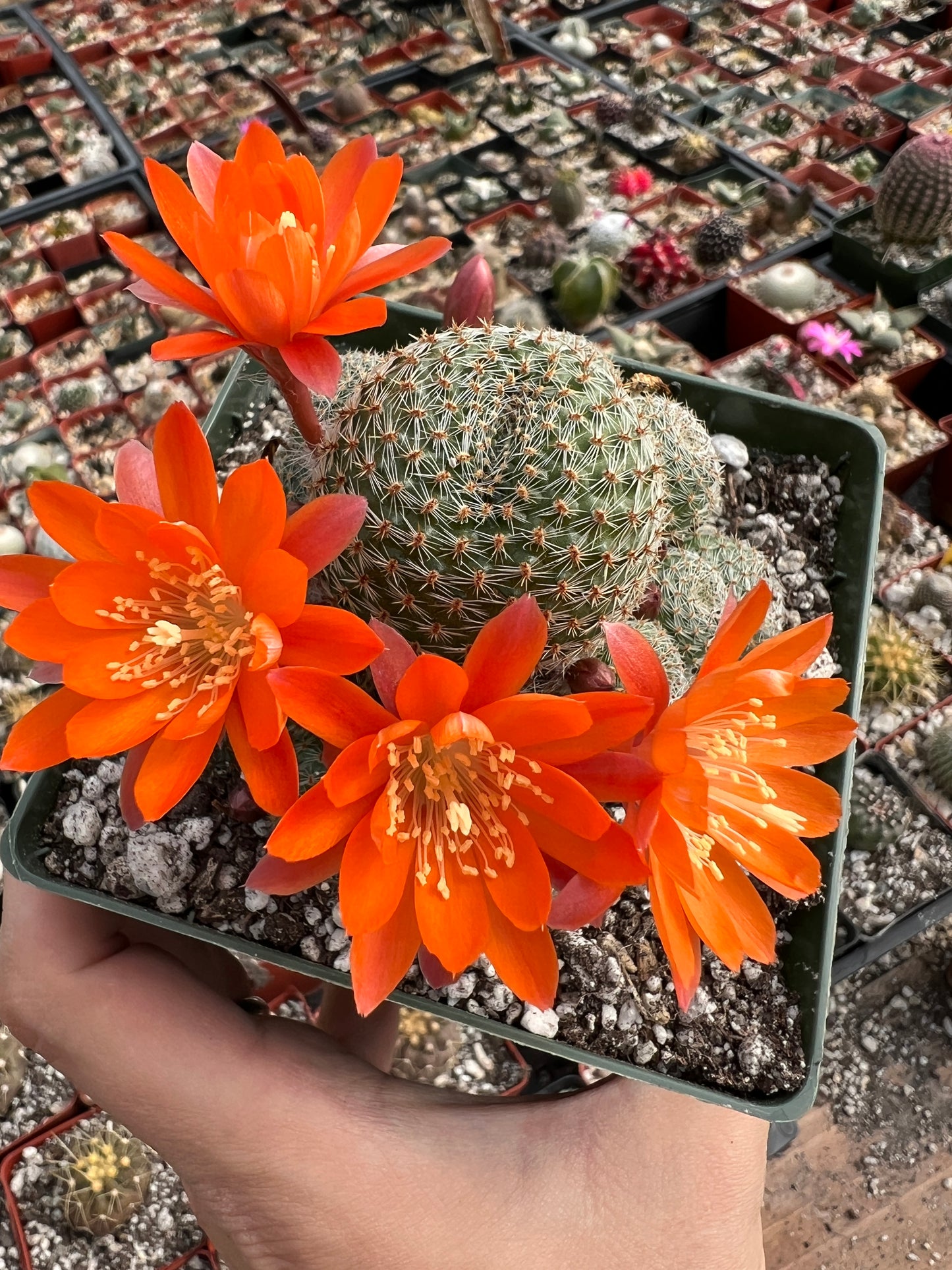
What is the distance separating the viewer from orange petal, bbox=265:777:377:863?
0.69 meters

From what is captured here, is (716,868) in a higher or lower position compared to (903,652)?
higher

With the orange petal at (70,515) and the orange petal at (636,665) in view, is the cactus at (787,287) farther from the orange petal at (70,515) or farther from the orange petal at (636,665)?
the orange petal at (70,515)

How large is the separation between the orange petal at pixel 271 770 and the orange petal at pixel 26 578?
206mm

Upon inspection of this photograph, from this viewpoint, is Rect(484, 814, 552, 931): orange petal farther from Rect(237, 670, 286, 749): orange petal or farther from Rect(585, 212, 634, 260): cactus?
Rect(585, 212, 634, 260): cactus

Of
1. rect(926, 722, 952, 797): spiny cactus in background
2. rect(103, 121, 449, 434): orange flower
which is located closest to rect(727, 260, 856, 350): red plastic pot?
rect(926, 722, 952, 797): spiny cactus in background

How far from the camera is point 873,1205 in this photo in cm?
166

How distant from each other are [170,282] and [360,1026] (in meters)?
0.93

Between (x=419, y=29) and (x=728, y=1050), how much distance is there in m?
3.54

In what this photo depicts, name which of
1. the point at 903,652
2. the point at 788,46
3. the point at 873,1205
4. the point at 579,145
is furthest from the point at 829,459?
the point at 788,46

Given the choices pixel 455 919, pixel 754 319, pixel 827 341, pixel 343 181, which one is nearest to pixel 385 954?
pixel 455 919

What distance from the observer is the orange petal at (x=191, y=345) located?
2.60 feet

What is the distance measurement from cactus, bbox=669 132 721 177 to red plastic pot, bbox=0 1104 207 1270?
291cm

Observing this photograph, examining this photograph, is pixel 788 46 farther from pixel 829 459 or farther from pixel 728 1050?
pixel 728 1050

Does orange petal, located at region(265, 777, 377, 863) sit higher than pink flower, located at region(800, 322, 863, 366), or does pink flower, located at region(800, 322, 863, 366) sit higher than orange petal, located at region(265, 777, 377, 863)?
orange petal, located at region(265, 777, 377, 863)
